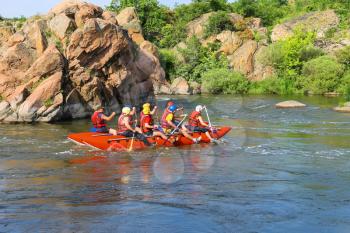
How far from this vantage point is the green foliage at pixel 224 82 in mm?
50938

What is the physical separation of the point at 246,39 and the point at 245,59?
4.37 meters

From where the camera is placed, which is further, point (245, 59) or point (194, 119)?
point (245, 59)

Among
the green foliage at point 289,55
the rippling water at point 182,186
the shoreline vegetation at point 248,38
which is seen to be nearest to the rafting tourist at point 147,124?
the rippling water at point 182,186

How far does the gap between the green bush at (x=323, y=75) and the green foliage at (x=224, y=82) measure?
6077 millimetres

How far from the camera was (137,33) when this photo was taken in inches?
2109

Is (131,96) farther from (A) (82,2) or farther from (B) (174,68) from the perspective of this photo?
(B) (174,68)

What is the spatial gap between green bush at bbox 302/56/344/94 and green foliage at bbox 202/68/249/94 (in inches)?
239

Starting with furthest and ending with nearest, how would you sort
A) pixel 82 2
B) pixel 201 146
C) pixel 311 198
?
pixel 82 2, pixel 201 146, pixel 311 198

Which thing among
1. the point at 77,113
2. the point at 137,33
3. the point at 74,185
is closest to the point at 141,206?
the point at 74,185

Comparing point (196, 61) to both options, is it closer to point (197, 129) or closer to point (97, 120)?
point (197, 129)

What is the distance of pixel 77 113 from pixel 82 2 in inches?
366

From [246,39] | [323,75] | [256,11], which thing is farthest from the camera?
[256,11]

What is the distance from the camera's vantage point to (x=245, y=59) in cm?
5544

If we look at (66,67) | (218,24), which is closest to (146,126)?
(66,67)
